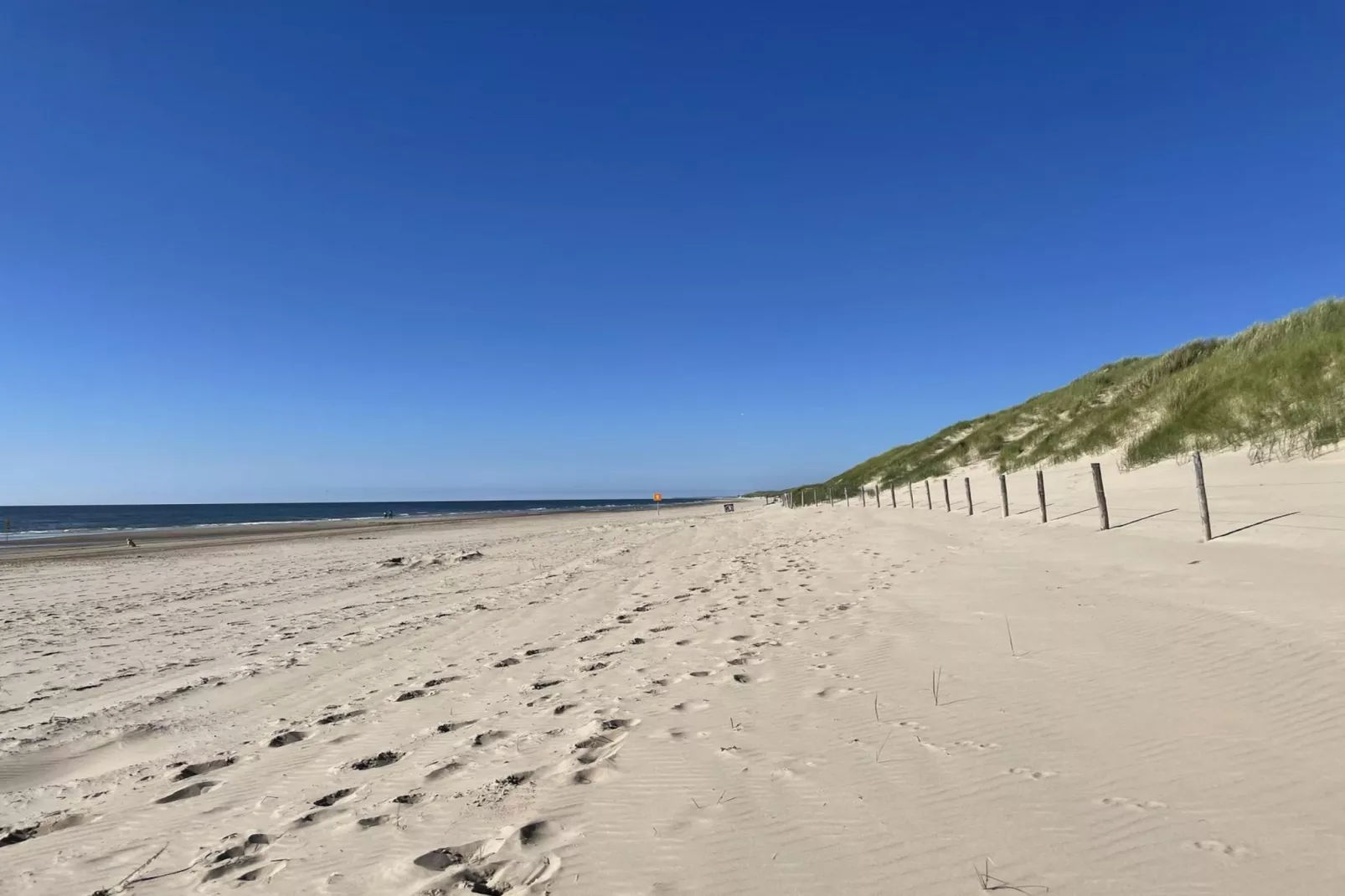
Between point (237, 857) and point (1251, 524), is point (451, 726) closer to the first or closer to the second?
point (237, 857)

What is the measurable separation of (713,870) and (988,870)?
1027 mm

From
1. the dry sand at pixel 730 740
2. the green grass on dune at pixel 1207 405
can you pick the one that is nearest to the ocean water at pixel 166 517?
the dry sand at pixel 730 740

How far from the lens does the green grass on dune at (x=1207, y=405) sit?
617 inches

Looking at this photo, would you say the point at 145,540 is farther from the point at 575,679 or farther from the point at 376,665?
the point at 575,679

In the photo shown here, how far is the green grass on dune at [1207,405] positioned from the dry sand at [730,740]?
860 cm

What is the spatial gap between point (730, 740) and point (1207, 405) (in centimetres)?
2145

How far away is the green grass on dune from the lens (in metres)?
15.7

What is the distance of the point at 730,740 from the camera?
13.1 feet

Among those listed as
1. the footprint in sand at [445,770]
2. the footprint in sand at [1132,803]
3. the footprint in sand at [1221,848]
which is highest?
the footprint in sand at [1132,803]

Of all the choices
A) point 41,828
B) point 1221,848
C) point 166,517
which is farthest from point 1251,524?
point 166,517

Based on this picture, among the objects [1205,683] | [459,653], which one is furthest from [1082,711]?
[459,653]

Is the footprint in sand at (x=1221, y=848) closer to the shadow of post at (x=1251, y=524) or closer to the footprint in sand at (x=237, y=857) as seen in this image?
the footprint in sand at (x=237, y=857)

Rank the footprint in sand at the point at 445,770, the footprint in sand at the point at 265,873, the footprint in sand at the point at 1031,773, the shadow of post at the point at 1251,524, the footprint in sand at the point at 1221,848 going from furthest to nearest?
the shadow of post at the point at 1251,524
the footprint in sand at the point at 445,770
the footprint in sand at the point at 1031,773
the footprint in sand at the point at 265,873
the footprint in sand at the point at 1221,848

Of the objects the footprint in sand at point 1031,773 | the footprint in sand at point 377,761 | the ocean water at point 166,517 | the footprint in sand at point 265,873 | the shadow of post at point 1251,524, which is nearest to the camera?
the footprint in sand at point 265,873
